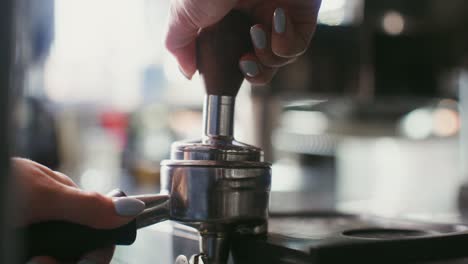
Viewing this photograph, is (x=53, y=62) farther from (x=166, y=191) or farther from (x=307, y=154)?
(x=166, y=191)

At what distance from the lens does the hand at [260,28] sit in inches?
17.3

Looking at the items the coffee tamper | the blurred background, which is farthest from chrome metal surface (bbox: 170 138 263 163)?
the blurred background

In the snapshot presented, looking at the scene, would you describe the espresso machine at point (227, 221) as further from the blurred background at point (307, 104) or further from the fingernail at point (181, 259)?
the blurred background at point (307, 104)

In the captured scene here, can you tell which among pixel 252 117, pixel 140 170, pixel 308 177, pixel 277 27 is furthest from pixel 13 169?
pixel 140 170

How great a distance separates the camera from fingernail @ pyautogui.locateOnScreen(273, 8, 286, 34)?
0.45 meters

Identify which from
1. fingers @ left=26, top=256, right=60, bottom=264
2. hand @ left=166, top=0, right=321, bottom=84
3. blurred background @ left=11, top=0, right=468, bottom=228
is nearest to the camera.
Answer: fingers @ left=26, top=256, right=60, bottom=264

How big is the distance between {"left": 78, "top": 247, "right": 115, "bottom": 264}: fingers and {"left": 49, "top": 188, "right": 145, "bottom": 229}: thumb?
0.07 feet

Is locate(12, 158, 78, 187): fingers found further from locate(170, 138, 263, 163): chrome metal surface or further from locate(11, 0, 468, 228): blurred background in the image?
locate(11, 0, 468, 228): blurred background

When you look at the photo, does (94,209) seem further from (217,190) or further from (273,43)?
(273,43)

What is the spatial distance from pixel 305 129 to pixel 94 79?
6.06ft

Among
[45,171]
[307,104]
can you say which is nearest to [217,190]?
[45,171]

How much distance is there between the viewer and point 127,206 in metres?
0.37

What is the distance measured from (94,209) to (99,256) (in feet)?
0.12

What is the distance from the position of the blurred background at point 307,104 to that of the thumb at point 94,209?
80 cm
